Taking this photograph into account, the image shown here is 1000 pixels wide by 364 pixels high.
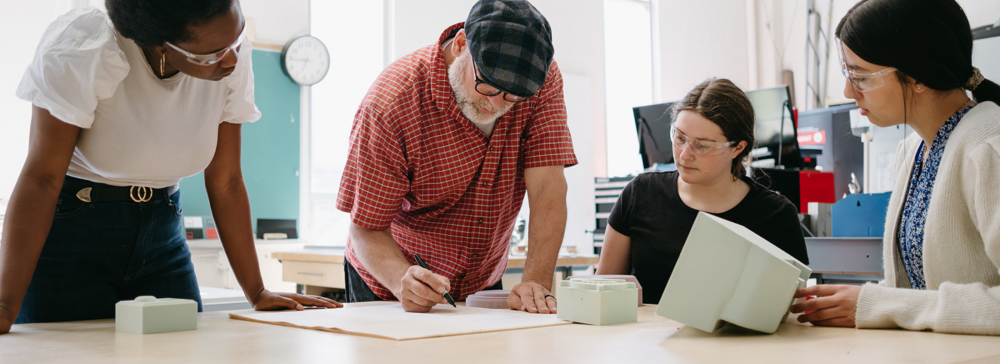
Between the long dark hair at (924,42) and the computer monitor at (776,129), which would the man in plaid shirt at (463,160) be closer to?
the long dark hair at (924,42)

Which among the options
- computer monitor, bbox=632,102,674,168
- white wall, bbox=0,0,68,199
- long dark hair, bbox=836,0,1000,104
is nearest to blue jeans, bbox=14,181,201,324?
long dark hair, bbox=836,0,1000,104

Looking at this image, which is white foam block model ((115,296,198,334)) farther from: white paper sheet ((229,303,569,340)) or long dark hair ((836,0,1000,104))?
long dark hair ((836,0,1000,104))

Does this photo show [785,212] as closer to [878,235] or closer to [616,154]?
[878,235]

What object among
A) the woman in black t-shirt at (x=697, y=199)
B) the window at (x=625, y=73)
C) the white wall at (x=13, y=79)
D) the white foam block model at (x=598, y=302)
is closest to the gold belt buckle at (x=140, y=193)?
the white foam block model at (x=598, y=302)

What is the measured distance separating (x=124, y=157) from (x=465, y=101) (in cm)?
65

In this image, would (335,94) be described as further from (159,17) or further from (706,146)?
(159,17)

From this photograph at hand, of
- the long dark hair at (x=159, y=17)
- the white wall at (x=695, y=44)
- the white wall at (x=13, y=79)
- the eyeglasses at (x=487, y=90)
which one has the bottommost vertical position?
the eyeglasses at (x=487, y=90)

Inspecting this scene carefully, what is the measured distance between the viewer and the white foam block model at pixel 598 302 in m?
1.00

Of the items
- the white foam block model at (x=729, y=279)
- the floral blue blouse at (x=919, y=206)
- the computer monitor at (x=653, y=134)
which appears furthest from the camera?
the computer monitor at (x=653, y=134)

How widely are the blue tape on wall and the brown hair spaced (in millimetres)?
3262

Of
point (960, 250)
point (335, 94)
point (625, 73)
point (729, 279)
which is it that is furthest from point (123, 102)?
point (625, 73)

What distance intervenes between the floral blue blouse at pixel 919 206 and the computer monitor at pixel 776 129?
1.89 metres

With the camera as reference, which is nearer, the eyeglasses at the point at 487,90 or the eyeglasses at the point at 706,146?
the eyeglasses at the point at 487,90

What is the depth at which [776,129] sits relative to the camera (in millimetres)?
3123
